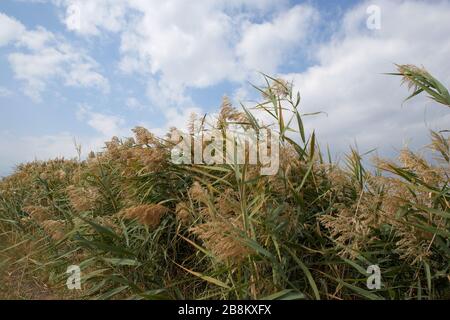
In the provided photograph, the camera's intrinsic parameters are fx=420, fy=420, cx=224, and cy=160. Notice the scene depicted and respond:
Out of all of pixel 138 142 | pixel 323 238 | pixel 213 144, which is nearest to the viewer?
pixel 323 238

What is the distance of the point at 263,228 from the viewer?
226 centimetres

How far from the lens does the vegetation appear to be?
216 cm

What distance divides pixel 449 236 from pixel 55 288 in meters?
2.58

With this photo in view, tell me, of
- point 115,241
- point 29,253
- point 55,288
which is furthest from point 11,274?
point 115,241

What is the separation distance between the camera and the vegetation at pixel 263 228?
216 centimetres

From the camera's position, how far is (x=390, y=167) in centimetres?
Answer: 239

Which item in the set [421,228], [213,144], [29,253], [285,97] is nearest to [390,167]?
[421,228]

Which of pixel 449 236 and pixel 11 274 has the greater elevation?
pixel 449 236

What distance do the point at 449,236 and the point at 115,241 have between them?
1994 millimetres

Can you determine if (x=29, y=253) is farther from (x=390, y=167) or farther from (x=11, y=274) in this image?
(x=390, y=167)

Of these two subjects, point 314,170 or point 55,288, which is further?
point 55,288

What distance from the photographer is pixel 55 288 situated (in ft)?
9.95

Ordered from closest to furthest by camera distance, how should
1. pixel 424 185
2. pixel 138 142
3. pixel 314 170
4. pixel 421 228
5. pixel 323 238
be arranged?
pixel 421 228
pixel 424 185
pixel 323 238
pixel 314 170
pixel 138 142
